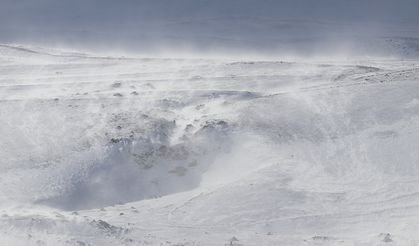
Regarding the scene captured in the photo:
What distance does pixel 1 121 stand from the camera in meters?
14.4

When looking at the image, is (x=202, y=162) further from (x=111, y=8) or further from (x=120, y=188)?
(x=111, y=8)

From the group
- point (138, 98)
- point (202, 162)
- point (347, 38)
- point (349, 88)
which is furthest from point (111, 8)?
point (202, 162)

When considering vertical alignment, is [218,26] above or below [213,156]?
above

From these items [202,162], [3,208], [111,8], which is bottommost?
[3,208]

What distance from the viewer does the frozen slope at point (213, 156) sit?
1023cm

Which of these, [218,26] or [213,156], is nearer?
[213,156]

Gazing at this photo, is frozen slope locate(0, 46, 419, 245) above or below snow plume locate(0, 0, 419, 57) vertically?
below

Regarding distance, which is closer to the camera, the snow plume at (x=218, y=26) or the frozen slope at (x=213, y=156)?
the frozen slope at (x=213, y=156)

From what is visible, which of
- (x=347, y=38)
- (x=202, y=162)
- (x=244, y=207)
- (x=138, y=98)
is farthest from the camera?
(x=347, y=38)

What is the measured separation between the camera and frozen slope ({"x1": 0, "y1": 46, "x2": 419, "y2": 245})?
10227 mm

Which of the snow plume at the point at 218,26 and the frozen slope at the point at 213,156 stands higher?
the snow plume at the point at 218,26

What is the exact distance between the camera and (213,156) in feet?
42.1

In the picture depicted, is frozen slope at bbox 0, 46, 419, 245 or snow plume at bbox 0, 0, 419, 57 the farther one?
snow plume at bbox 0, 0, 419, 57

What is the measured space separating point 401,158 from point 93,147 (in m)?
6.21
